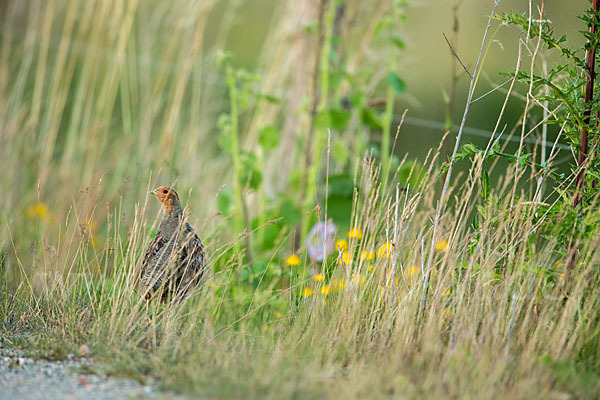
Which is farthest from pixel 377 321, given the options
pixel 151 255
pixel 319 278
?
pixel 151 255

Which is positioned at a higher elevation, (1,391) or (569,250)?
(569,250)

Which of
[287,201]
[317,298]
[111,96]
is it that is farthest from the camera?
[111,96]

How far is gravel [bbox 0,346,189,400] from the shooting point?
2693 millimetres

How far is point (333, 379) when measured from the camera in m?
2.83

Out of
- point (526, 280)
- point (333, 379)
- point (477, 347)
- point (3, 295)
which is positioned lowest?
point (3, 295)

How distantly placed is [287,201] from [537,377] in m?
2.41

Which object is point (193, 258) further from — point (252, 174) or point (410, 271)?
point (252, 174)

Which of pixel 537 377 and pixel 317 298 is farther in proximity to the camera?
pixel 317 298

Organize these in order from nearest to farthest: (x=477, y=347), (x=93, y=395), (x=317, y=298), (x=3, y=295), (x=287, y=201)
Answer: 1. (x=93, y=395)
2. (x=477, y=347)
3. (x=317, y=298)
4. (x=3, y=295)
5. (x=287, y=201)

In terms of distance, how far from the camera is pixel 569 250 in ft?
10.4

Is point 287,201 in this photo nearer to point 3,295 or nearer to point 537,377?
point 3,295

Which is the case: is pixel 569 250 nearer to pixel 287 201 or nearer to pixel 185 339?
pixel 185 339

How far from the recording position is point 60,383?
284cm

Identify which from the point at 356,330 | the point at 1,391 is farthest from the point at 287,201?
the point at 1,391
